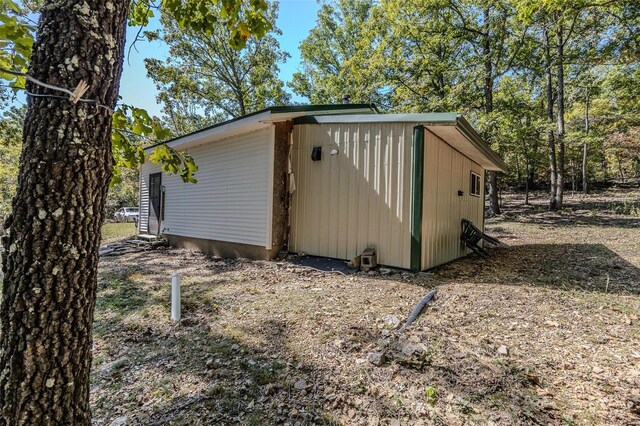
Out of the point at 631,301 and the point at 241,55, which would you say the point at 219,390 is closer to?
the point at 631,301

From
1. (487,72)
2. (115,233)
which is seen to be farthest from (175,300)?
(487,72)

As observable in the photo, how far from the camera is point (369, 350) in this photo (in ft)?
8.89

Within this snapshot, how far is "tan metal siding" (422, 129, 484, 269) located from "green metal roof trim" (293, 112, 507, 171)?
415mm

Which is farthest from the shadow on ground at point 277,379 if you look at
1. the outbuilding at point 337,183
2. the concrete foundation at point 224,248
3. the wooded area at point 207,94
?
the concrete foundation at point 224,248

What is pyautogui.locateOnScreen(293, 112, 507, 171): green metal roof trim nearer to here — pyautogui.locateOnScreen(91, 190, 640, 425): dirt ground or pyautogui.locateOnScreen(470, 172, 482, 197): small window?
pyautogui.locateOnScreen(470, 172, 482, 197): small window

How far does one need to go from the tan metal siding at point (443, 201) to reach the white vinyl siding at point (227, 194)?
3063 millimetres

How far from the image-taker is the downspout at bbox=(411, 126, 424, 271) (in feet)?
16.6

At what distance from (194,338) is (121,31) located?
267 centimetres

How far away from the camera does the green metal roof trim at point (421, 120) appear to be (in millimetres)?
4725

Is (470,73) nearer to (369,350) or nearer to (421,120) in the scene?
(421,120)

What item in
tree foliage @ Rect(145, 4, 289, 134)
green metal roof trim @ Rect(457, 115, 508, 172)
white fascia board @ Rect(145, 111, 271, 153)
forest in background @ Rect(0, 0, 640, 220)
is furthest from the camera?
tree foliage @ Rect(145, 4, 289, 134)

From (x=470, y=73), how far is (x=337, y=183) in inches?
468

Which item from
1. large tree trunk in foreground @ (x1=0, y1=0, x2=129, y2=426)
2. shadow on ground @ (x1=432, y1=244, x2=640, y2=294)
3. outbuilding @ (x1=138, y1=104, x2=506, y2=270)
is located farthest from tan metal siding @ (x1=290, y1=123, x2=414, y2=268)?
large tree trunk in foreground @ (x1=0, y1=0, x2=129, y2=426)

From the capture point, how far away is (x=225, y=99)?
63.8 ft
